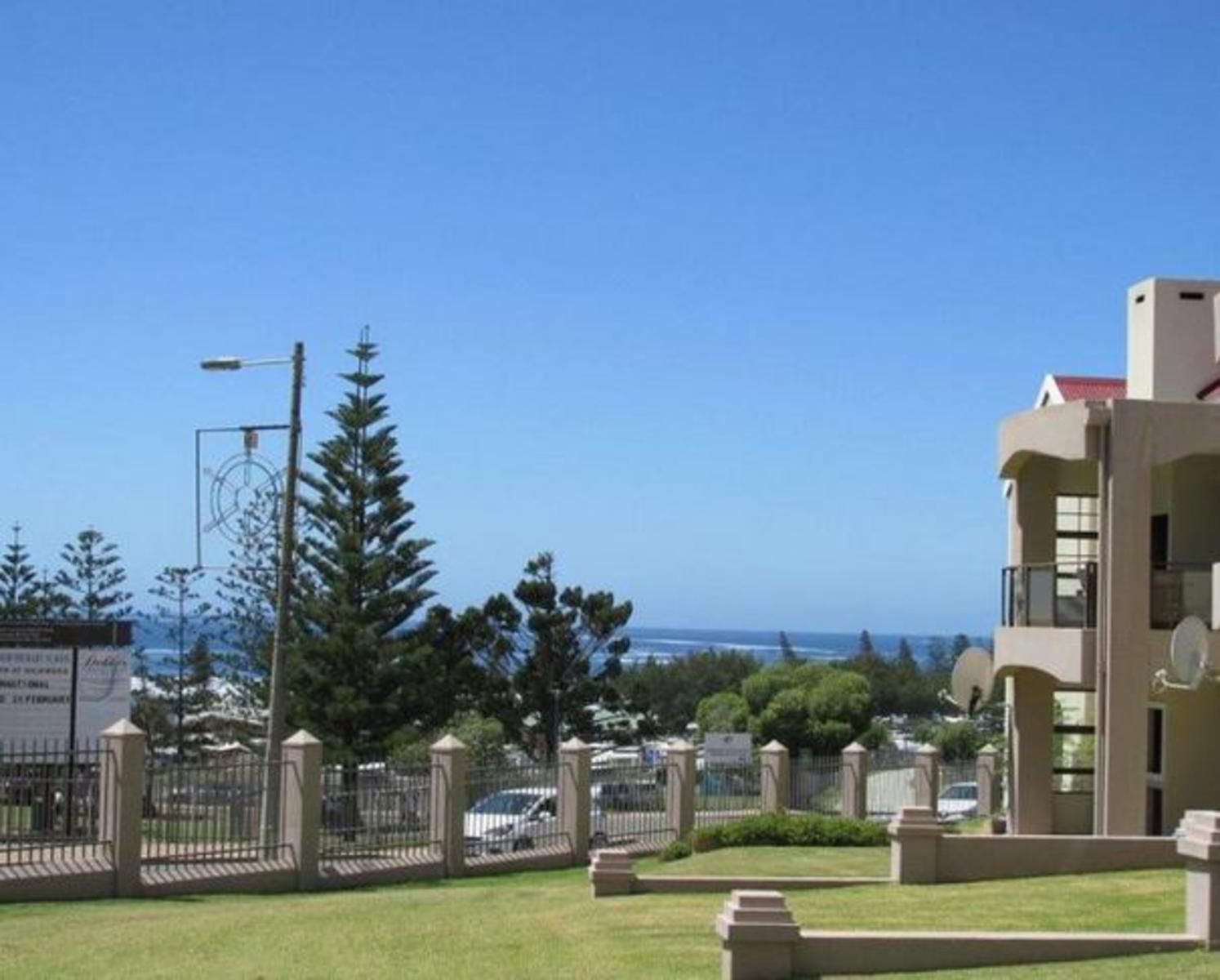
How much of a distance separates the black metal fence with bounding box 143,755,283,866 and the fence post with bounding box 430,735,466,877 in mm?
2556

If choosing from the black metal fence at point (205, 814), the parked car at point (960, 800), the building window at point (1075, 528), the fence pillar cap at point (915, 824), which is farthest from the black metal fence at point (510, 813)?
the parked car at point (960, 800)

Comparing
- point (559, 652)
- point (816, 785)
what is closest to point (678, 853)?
point (816, 785)

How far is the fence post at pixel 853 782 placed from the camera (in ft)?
96.5

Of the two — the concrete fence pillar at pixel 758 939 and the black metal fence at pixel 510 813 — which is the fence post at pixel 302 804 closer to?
the black metal fence at pixel 510 813

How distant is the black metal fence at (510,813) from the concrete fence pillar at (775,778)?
12.6ft

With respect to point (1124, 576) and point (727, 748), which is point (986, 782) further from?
point (1124, 576)

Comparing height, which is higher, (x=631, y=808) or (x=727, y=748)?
(x=727, y=748)

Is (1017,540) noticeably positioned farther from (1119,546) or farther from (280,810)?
(280,810)

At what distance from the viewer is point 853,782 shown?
29.5m

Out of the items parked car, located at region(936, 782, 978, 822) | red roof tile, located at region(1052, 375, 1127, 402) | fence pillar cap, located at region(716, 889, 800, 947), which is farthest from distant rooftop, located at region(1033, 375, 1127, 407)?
fence pillar cap, located at region(716, 889, 800, 947)

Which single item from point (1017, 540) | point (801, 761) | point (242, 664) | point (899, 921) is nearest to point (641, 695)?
point (242, 664)

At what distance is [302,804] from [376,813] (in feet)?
5.56

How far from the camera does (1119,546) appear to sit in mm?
20391

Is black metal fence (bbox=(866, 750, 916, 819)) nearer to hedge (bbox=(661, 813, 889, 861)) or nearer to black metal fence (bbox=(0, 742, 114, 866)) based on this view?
hedge (bbox=(661, 813, 889, 861))
